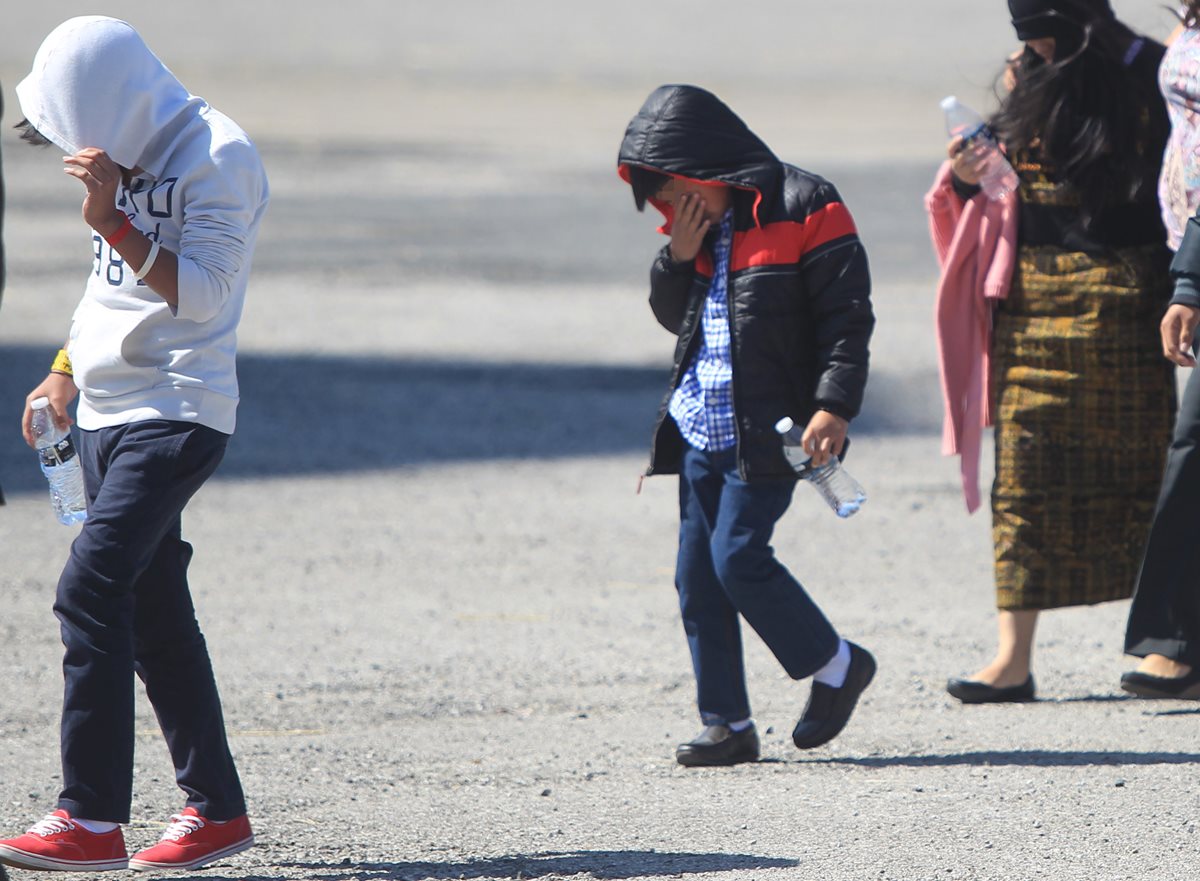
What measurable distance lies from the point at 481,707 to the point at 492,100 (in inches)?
1206

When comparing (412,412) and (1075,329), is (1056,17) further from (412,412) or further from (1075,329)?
(412,412)

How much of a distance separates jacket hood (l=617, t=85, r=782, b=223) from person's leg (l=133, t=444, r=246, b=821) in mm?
1273

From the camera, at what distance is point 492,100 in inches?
1378

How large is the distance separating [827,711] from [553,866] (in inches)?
38.9

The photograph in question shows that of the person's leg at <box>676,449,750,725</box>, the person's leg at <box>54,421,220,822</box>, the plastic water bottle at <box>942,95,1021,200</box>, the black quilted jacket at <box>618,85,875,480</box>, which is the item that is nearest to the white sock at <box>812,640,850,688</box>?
the person's leg at <box>676,449,750,725</box>

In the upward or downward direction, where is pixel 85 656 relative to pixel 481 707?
upward

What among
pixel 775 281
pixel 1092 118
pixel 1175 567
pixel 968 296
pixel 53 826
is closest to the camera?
pixel 53 826

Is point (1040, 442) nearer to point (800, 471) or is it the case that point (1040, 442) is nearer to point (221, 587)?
point (800, 471)

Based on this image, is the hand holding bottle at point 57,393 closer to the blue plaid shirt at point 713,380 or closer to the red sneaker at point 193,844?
the red sneaker at point 193,844

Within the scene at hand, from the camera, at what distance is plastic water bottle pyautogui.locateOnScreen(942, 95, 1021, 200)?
503cm

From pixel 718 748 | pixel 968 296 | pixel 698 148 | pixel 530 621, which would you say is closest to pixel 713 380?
pixel 698 148

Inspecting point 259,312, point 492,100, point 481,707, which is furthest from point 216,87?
point 481,707

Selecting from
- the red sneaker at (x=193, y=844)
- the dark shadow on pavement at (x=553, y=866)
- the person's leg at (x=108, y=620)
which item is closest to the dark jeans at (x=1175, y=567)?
the dark shadow on pavement at (x=553, y=866)

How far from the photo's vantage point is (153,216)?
144 inches
